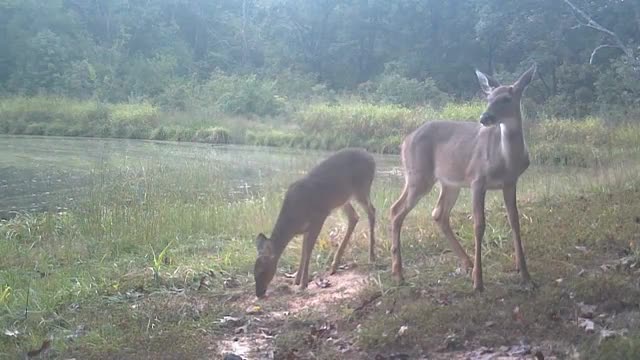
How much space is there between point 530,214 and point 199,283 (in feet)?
12.2

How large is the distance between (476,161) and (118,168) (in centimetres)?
1141

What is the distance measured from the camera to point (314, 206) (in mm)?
7199

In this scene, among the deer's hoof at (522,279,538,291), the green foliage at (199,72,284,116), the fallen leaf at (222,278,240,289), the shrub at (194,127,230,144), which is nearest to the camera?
the deer's hoof at (522,279,538,291)

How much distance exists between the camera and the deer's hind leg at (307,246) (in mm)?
6879

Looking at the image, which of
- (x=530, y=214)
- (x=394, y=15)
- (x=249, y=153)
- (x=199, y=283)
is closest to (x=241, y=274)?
(x=199, y=283)

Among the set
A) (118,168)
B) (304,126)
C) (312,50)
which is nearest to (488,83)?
(118,168)

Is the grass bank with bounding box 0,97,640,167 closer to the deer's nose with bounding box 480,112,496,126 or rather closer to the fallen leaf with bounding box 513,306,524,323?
the deer's nose with bounding box 480,112,496,126

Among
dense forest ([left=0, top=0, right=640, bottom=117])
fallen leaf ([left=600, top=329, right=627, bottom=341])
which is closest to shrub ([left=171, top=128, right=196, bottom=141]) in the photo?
dense forest ([left=0, top=0, right=640, bottom=117])

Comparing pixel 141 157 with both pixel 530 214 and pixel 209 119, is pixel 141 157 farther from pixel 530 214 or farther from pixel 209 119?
pixel 530 214

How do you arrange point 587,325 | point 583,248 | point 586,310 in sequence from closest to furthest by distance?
point 587,325, point 586,310, point 583,248

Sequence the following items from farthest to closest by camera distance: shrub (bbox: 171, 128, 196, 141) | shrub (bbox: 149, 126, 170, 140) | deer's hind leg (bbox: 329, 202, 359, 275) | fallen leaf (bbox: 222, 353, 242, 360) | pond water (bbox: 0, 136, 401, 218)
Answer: shrub (bbox: 149, 126, 170, 140) < shrub (bbox: 171, 128, 196, 141) < pond water (bbox: 0, 136, 401, 218) < deer's hind leg (bbox: 329, 202, 359, 275) < fallen leaf (bbox: 222, 353, 242, 360)

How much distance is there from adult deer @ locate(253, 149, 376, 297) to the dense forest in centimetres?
2114

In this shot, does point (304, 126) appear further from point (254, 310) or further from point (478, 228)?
point (478, 228)

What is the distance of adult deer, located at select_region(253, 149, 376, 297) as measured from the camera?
6688 mm
